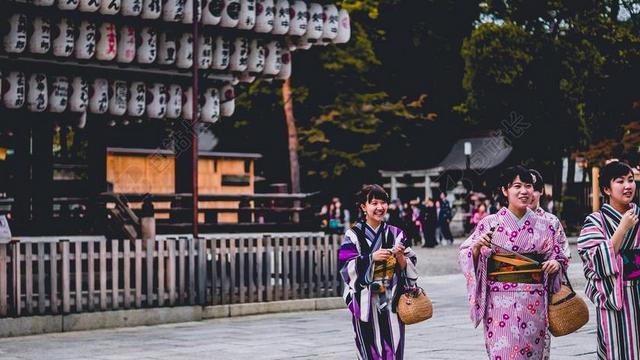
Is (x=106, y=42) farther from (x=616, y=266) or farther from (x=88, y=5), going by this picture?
(x=616, y=266)

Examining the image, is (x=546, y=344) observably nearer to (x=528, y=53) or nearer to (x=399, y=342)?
(x=399, y=342)

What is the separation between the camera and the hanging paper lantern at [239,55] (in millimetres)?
16578

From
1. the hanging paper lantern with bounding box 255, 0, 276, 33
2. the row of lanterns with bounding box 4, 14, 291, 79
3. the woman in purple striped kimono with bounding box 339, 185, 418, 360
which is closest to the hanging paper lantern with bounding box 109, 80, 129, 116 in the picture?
the row of lanterns with bounding box 4, 14, 291, 79

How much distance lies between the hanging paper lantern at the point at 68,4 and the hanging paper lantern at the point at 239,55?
312cm

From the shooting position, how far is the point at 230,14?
1600cm

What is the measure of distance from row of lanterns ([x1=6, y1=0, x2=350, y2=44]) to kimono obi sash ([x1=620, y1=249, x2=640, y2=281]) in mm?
9622

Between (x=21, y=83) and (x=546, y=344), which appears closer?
(x=546, y=344)

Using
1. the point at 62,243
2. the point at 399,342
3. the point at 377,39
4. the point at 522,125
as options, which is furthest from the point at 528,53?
the point at 399,342

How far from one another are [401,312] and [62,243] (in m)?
6.79

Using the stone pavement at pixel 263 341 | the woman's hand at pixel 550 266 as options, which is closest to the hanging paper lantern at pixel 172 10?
the stone pavement at pixel 263 341

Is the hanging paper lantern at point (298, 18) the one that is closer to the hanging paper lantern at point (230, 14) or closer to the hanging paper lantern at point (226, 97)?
the hanging paper lantern at point (230, 14)

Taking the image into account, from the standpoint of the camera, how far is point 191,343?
447 inches

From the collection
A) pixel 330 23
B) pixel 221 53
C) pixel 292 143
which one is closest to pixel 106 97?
pixel 221 53

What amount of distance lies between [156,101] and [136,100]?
15.0 inches
